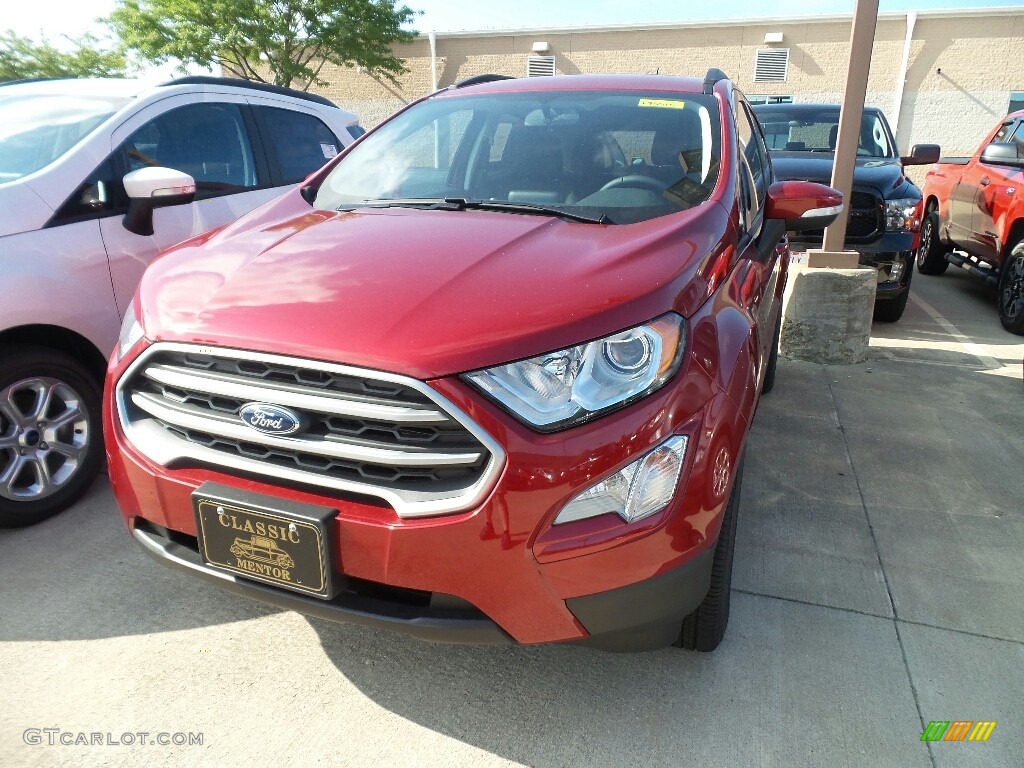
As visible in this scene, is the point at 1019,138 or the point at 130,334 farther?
the point at 1019,138

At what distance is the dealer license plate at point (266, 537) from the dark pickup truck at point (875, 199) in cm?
522

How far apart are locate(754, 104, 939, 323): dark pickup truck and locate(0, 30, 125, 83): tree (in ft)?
68.2

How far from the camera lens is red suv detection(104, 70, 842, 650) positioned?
5.14 feet

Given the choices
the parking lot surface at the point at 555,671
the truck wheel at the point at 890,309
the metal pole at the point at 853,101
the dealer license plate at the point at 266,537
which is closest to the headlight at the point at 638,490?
the dealer license plate at the point at 266,537

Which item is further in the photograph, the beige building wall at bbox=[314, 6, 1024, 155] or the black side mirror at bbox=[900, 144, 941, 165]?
the beige building wall at bbox=[314, 6, 1024, 155]

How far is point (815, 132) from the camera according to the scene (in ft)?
22.8

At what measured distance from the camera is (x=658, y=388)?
5.38ft

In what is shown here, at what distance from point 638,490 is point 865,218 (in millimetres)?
5177

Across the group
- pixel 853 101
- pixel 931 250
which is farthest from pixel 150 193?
pixel 931 250

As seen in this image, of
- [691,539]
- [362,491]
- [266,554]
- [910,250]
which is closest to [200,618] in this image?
[266,554]

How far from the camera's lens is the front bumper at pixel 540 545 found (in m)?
1.55

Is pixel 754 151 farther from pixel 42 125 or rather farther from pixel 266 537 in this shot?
pixel 42 125

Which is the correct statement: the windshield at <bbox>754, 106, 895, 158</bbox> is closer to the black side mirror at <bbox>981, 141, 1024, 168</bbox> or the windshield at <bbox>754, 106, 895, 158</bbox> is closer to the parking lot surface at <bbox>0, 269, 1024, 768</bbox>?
the black side mirror at <bbox>981, 141, 1024, 168</bbox>

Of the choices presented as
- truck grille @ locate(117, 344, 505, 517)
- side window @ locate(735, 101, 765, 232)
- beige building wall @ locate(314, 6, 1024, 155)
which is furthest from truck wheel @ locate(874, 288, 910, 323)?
beige building wall @ locate(314, 6, 1024, 155)
